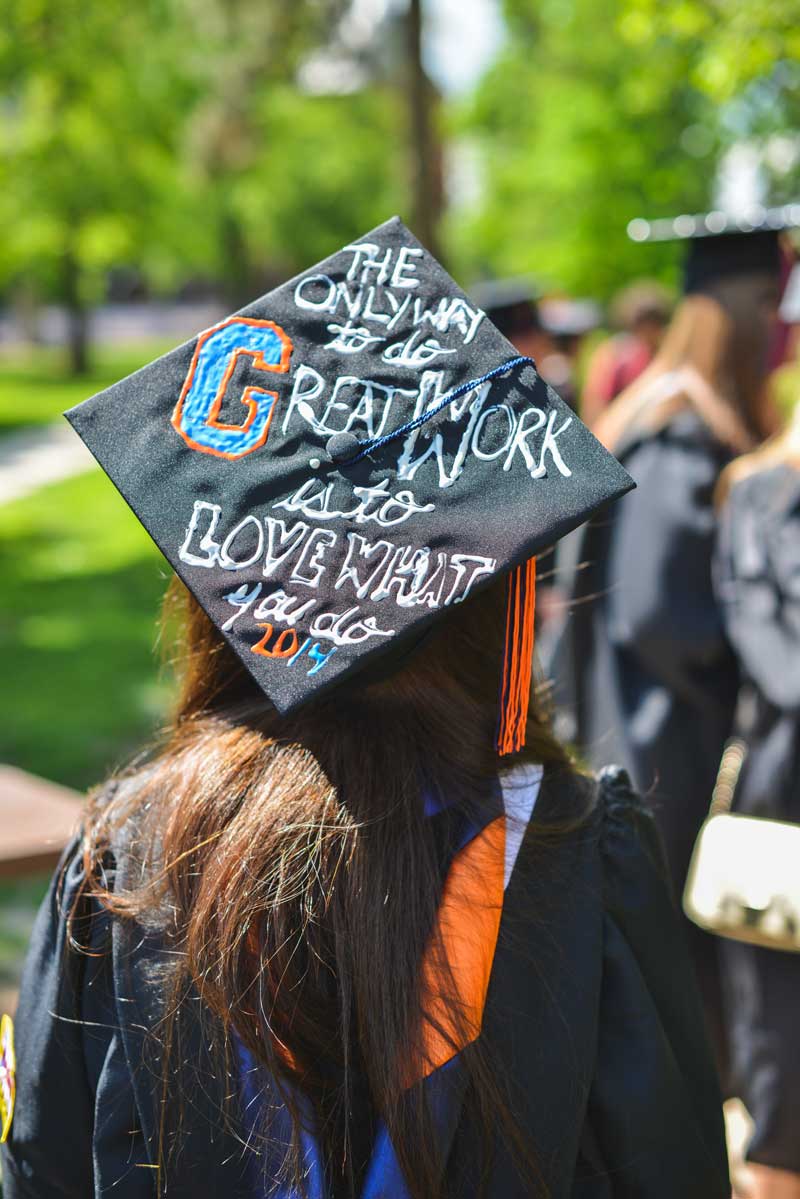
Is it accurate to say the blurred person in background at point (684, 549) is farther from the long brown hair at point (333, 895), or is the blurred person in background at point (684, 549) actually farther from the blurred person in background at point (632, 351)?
the blurred person in background at point (632, 351)

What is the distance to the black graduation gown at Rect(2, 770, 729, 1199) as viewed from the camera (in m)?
1.40

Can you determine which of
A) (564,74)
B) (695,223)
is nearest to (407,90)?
(695,223)

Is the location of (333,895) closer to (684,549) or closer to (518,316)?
(684,549)

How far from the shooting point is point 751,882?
2.35 metres

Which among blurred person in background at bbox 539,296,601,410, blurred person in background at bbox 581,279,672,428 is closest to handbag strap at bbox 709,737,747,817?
blurred person in background at bbox 539,296,601,410

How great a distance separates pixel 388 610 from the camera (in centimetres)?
137

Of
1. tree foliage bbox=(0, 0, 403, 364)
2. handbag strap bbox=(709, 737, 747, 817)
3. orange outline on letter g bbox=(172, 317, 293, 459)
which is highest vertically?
tree foliage bbox=(0, 0, 403, 364)

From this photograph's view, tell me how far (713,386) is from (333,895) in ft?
7.68

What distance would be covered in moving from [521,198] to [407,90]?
19.0 metres

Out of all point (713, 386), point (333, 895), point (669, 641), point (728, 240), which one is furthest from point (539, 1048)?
point (728, 240)

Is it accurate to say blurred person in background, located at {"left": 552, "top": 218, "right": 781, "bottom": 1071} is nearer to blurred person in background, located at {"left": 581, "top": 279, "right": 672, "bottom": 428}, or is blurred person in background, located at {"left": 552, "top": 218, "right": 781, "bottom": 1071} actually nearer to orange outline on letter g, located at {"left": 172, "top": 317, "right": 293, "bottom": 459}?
orange outline on letter g, located at {"left": 172, "top": 317, "right": 293, "bottom": 459}

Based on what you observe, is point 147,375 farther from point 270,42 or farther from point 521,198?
point 521,198

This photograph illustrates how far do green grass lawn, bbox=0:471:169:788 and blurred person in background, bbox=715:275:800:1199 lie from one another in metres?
1.39

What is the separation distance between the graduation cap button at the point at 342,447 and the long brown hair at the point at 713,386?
203 centimetres
